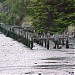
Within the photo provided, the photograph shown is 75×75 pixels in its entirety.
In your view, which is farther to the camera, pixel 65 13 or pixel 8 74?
pixel 65 13

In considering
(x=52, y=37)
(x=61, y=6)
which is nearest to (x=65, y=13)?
(x=61, y=6)

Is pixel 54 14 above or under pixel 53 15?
above

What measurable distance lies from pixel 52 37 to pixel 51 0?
367 inches

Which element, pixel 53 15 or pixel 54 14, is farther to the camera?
pixel 53 15

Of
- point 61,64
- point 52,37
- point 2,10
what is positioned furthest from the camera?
point 2,10

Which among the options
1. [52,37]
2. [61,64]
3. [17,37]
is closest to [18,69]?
[61,64]

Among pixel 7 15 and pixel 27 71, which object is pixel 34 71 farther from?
pixel 7 15

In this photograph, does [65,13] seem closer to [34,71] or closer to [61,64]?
[61,64]

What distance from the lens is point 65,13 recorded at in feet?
177

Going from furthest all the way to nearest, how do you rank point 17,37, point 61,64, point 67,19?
point 17,37, point 67,19, point 61,64

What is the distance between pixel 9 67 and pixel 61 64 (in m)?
3.69

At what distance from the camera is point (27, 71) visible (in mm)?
26547

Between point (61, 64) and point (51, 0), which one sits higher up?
point (51, 0)

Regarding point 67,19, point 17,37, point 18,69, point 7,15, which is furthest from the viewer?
point 7,15
